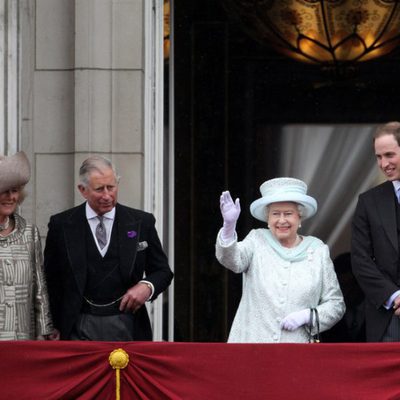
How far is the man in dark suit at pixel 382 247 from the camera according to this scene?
8.23 m

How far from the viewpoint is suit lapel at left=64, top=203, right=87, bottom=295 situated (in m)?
8.55

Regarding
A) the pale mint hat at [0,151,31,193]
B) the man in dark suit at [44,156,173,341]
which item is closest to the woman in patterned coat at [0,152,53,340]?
the pale mint hat at [0,151,31,193]

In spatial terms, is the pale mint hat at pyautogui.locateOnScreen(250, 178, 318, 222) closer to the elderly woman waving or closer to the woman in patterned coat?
the elderly woman waving

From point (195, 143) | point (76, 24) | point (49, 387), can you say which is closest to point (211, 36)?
point (195, 143)

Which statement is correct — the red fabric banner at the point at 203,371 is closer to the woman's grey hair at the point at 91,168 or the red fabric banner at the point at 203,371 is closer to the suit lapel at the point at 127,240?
the suit lapel at the point at 127,240

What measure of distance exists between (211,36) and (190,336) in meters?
2.75

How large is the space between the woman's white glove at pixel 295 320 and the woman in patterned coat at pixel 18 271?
1.36 meters

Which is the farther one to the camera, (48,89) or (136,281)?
(48,89)

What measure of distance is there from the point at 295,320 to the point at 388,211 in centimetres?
85

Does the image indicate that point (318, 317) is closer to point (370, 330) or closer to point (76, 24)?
point (370, 330)

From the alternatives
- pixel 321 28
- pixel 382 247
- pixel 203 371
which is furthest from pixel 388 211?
pixel 321 28

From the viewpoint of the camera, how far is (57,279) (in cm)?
872

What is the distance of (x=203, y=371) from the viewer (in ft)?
25.7

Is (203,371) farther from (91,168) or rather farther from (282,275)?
(91,168)
